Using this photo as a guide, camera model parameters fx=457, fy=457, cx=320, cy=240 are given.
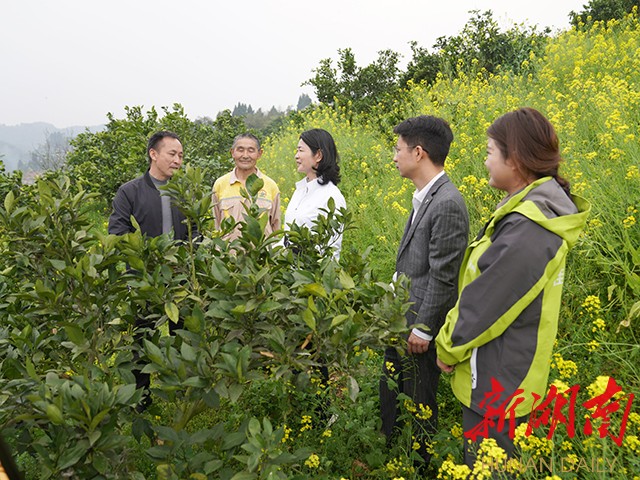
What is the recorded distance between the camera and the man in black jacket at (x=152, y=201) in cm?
299

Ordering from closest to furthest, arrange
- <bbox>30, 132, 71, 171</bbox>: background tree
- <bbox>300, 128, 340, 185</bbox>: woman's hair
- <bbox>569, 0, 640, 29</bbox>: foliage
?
<bbox>300, 128, 340, 185</bbox>: woman's hair
<bbox>569, 0, 640, 29</bbox>: foliage
<bbox>30, 132, 71, 171</bbox>: background tree

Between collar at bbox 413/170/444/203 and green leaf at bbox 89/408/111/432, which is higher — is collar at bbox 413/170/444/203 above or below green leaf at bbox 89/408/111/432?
above

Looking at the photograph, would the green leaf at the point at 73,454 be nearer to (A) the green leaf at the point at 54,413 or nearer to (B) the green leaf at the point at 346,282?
(A) the green leaf at the point at 54,413

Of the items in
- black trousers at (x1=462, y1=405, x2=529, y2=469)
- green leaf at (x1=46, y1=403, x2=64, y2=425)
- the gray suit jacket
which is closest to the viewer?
green leaf at (x1=46, y1=403, x2=64, y2=425)

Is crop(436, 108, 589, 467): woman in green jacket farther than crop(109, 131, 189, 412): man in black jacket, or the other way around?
crop(109, 131, 189, 412): man in black jacket

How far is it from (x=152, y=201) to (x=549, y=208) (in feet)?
8.00

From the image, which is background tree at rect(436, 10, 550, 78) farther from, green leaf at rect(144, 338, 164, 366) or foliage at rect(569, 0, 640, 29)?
green leaf at rect(144, 338, 164, 366)

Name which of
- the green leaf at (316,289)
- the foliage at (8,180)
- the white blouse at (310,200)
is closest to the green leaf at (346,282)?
the green leaf at (316,289)

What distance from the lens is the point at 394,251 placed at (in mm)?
4426

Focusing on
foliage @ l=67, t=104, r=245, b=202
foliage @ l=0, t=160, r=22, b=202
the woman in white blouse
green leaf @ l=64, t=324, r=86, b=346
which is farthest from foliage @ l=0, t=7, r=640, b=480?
foliage @ l=67, t=104, r=245, b=202

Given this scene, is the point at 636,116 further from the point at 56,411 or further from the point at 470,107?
the point at 56,411

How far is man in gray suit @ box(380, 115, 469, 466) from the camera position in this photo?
6.89 ft

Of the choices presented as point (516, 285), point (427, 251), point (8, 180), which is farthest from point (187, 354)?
point (8, 180)

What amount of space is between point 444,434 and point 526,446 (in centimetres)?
85
